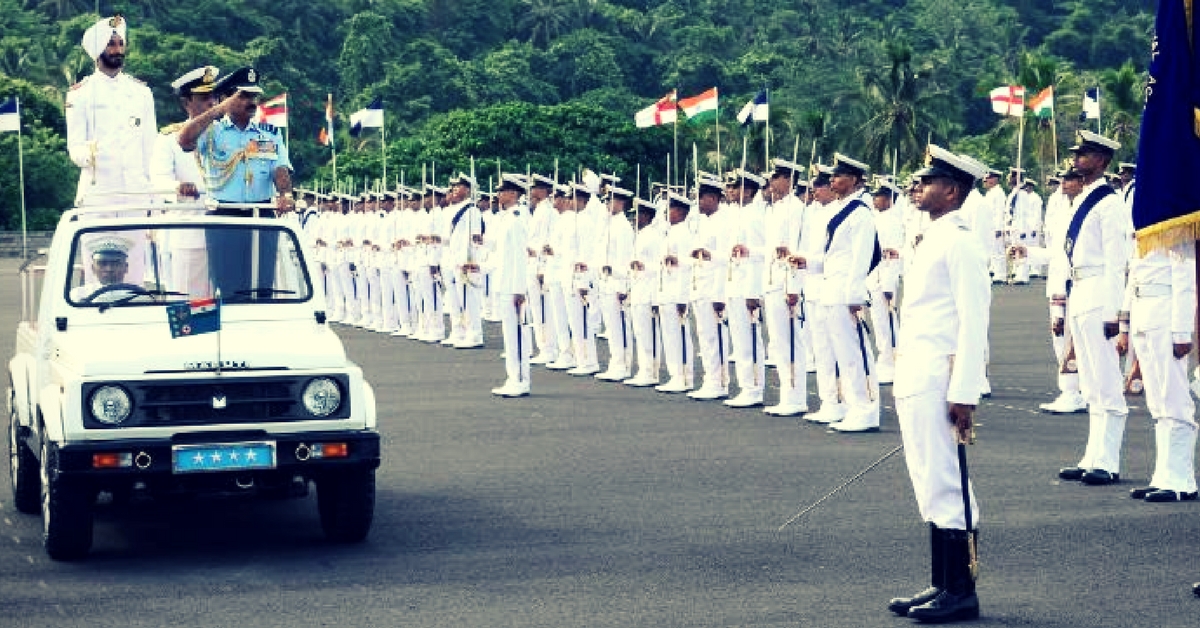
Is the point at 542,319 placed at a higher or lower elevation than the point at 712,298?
lower

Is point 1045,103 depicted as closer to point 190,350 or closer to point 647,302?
point 647,302

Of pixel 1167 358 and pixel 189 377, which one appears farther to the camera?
pixel 1167 358

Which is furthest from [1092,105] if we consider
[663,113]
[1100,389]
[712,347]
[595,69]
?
[595,69]

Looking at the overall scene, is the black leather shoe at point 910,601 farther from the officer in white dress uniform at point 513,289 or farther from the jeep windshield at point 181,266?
the officer in white dress uniform at point 513,289

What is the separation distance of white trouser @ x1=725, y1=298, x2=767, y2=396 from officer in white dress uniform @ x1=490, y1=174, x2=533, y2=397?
1987 mm

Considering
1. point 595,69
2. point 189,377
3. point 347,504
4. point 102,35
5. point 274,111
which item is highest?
point 595,69

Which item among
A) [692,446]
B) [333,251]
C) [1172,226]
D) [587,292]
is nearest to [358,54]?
[333,251]

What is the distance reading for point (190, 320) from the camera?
11508mm

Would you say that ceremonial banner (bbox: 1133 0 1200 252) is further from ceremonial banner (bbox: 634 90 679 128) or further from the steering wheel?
ceremonial banner (bbox: 634 90 679 128)

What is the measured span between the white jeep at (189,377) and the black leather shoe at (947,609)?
305 centimetres

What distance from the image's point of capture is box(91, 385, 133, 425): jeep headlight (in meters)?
11.1

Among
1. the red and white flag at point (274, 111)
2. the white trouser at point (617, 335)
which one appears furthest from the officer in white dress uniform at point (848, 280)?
the red and white flag at point (274, 111)

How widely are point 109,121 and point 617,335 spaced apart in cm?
994

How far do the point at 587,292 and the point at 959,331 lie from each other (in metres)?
15.9
